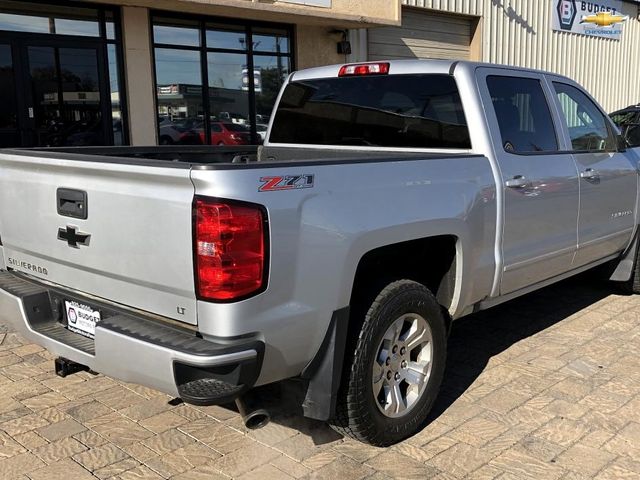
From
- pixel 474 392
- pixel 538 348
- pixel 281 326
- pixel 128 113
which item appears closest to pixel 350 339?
pixel 281 326

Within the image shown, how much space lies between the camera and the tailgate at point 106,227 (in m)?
2.63

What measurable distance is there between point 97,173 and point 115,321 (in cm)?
65

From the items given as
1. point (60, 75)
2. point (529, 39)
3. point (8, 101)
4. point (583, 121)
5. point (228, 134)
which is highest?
point (529, 39)

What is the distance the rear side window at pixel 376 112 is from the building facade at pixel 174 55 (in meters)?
4.47

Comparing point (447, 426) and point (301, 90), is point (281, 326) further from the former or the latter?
point (301, 90)

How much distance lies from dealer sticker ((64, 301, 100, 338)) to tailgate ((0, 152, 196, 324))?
86 millimetres

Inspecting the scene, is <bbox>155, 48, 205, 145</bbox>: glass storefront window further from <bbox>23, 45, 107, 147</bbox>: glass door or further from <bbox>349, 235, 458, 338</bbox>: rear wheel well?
<bbox>349, 235, 458, 338</bbox>: rear wheel well

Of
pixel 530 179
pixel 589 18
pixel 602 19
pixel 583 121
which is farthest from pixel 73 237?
pixel 589 18

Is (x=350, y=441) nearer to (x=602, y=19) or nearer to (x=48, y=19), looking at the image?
(x=48, y=19)

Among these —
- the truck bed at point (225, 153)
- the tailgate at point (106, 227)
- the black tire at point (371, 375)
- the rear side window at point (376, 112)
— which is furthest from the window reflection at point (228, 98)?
the black tire at point (371, 375)

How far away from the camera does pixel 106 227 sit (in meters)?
2.89

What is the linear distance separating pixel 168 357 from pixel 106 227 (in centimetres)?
69

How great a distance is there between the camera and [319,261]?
110 inches

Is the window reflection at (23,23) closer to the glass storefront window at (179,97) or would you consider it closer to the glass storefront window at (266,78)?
the glass storefront window at (179,97)
